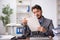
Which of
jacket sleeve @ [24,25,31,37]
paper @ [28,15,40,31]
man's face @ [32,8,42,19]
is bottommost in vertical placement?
jacket sleeve @ [24,25,31,37]

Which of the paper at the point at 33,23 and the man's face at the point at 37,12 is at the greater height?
the man's face at the point at 37,12

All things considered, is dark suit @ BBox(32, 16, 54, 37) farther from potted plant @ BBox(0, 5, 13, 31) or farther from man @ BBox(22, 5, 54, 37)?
potted plant @ BBox(0, 5, 13, 31)

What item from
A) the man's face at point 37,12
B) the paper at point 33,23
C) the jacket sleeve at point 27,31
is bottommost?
the jacket sleeve at point 27,31

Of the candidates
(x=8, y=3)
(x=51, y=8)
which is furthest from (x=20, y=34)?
(x=51, y=8)

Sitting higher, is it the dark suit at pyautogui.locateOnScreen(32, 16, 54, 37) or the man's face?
the man's face

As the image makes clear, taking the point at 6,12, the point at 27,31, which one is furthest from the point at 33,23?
the point at 6,12

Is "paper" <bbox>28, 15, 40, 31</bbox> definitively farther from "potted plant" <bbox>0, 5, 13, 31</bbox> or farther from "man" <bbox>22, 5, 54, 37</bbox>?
"potted plant" <bbox>0, 5, 13, 31</bbox>

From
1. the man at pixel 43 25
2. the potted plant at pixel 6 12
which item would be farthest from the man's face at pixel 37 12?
the potted plant at pixel 6 12

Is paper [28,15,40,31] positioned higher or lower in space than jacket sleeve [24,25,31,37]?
higher

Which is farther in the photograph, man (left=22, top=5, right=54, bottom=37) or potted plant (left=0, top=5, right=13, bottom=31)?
potted plant (left=0, top=5, right=13, bottom=31)

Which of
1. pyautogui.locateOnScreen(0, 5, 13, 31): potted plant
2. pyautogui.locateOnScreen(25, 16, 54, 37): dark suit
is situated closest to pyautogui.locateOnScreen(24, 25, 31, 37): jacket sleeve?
pyautogui.locateOnScreen(25, 16, 54, 37): dark suit

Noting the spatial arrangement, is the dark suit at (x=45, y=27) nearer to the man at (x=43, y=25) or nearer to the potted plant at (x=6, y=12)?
the man at (x=43, y=25)

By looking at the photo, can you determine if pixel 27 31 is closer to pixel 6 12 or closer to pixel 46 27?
pixel 46 27

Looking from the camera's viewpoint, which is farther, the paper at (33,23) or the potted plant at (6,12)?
the potted plant at (6,12)
